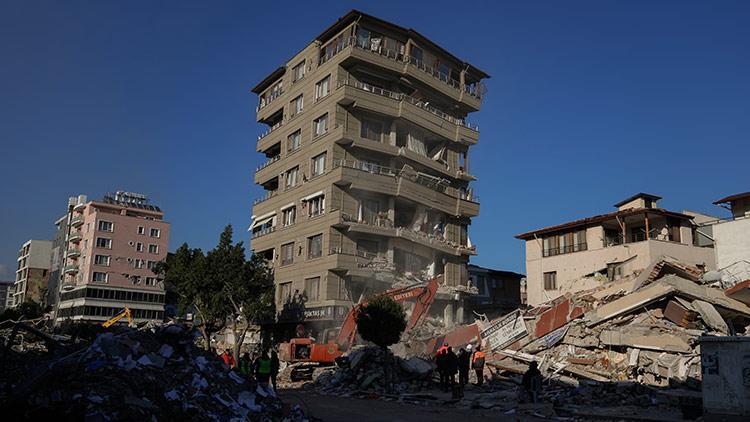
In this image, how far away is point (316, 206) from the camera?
48.9 meters

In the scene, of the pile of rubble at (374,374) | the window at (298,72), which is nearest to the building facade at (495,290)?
the window at (298,72)

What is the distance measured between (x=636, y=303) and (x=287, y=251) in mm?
28764

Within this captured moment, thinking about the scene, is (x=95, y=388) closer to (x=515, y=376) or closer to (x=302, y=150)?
(x=515, y=376)

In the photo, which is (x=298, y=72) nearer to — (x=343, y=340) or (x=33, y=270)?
(x=343, y=340)

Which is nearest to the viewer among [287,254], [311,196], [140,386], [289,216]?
[140,386]

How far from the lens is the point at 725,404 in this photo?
15.7 metres

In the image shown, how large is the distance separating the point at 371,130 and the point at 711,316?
1131 inches

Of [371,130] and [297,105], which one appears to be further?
[297,105]

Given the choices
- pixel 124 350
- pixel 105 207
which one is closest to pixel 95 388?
pixel 124 350

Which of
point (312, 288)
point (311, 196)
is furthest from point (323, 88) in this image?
point (312, 288)

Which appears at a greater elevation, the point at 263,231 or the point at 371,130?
the point at 371,130

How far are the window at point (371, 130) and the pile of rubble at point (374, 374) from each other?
72.4 feet

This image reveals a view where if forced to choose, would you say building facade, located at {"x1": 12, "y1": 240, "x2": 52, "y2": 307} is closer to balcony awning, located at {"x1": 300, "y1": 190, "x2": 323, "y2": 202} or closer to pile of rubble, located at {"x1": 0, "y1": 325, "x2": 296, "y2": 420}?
balcony awning, located at {"x1": 300, "y1": 190, "x2": 323, "y2": 202}

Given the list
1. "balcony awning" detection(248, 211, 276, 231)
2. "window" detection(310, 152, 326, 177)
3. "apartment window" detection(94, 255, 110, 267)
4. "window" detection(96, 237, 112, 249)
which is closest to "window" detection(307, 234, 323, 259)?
"window" detection(310, 152, 326, 177)
